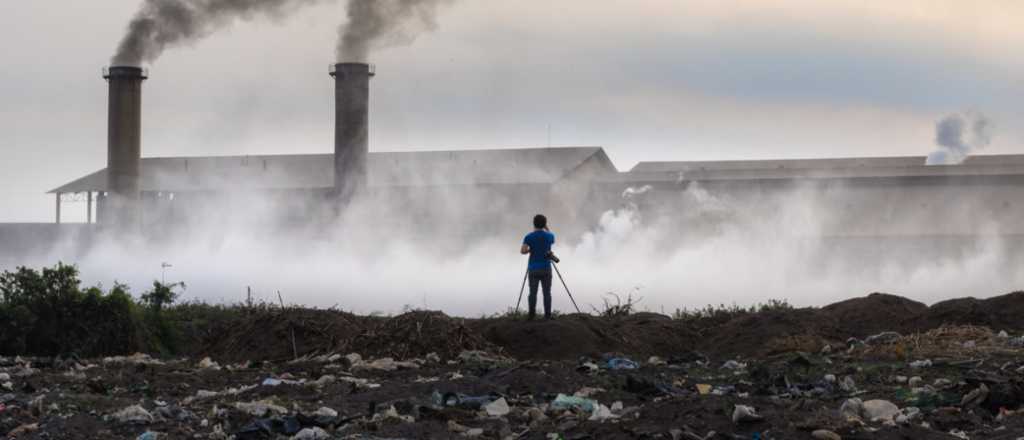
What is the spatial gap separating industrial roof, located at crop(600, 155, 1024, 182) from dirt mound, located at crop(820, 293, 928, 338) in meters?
26.8

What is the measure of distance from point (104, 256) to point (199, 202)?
7833mm

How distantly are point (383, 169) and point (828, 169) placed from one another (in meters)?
16.9

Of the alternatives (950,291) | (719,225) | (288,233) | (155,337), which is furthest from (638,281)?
(155,337)

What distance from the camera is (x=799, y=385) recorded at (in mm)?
13750

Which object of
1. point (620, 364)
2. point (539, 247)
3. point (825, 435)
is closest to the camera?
point (825, 435)

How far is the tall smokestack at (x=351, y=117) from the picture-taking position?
1901 inches

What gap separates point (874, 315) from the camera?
2130 cm

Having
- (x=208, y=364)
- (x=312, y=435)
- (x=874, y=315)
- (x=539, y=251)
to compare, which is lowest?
(x=312, y=435)

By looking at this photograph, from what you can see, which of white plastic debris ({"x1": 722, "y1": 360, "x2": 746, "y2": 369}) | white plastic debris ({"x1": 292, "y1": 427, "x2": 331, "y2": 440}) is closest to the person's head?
white plastic debris ({"x1": 722, "y1": 360, "x2": 746, "y2": 369})

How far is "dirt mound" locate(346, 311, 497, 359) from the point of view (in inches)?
725

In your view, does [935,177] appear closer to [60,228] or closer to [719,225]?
[719,225]

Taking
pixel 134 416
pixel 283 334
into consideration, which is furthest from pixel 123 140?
pixel 134 416

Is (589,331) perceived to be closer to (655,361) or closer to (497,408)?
(655,361)

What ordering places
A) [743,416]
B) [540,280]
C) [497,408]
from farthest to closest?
[540,280] → [497,408] → [743,416]
